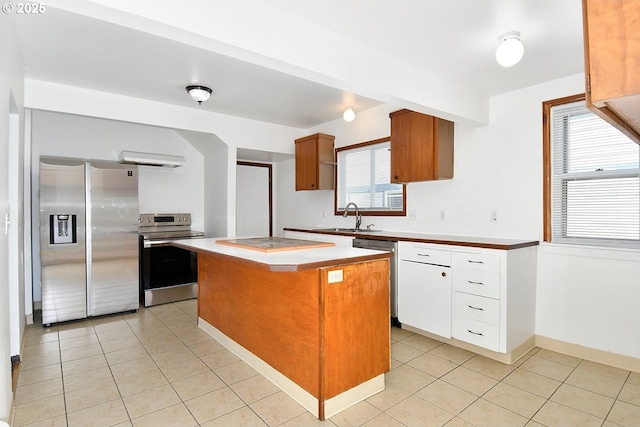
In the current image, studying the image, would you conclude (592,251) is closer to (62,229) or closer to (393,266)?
(393,266)

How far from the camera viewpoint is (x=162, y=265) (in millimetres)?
4320

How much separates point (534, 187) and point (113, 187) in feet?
14.2

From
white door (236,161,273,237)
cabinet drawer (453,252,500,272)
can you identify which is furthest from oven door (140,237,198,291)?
cabinet drawer (453,252,500,272)

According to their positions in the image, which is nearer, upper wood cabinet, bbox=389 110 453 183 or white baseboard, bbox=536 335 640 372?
white baseboard, bbox=536 335 640 372

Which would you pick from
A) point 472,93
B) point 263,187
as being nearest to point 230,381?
point 472,93

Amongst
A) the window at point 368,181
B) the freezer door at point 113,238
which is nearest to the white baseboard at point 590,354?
the window at point 368,181

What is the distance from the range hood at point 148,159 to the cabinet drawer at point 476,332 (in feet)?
12.2

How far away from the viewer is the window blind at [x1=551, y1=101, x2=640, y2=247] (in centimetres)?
260

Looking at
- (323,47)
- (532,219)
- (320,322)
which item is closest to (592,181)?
(532,219)

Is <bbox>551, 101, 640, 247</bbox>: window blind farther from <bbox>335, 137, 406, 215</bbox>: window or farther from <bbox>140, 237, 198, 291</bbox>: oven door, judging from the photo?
<bbox>140, 237, 198, 291</bbox>: oven door

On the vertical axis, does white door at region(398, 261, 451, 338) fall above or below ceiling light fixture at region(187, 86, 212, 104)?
below

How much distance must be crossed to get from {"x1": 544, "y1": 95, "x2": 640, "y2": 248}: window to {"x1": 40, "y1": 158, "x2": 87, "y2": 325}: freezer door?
4.62 metres

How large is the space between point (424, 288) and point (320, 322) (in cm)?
152

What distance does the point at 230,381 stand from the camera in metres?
2.39
